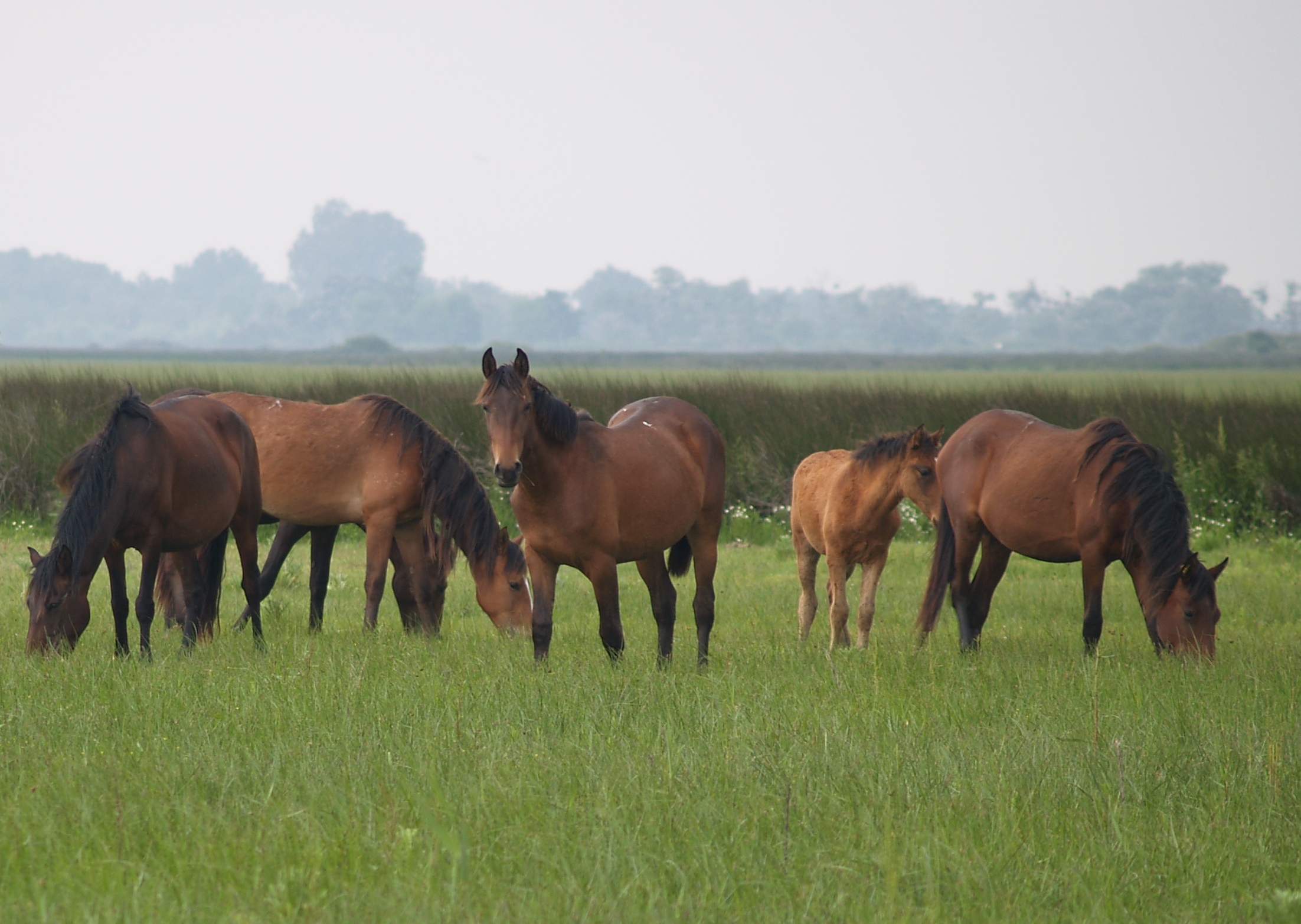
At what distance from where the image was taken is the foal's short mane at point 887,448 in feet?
29.1

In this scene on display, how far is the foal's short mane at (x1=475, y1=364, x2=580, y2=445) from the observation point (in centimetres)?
638

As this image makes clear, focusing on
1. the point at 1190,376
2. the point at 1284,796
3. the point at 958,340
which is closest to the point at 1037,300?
the point at 958,340

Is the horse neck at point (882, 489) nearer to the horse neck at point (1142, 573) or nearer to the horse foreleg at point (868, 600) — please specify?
the horse foreleg at point (868, 600)

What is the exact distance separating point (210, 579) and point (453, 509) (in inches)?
75.3

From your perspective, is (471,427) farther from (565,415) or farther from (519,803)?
(519,803)

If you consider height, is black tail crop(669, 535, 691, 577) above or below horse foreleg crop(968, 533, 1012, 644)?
above

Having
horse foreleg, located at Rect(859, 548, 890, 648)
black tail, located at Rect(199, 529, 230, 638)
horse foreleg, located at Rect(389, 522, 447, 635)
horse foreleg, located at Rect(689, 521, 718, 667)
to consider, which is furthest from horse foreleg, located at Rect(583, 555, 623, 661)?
black tail, located at Rect(199, 529, 230, 638)

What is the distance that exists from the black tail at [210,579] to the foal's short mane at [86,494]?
126 cm

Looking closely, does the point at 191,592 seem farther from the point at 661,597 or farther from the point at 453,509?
the point at 661,597

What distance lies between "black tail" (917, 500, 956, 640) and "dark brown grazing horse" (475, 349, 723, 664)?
6.42ft

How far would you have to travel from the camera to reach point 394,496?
945cm

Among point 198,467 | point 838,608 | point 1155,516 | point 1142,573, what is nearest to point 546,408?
point 198,467

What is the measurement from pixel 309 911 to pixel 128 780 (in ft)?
4.95

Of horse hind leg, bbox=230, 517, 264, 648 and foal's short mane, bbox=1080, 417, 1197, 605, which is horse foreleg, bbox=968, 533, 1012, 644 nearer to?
foal's short mane, bbox=1080, 417, 1197, 605
